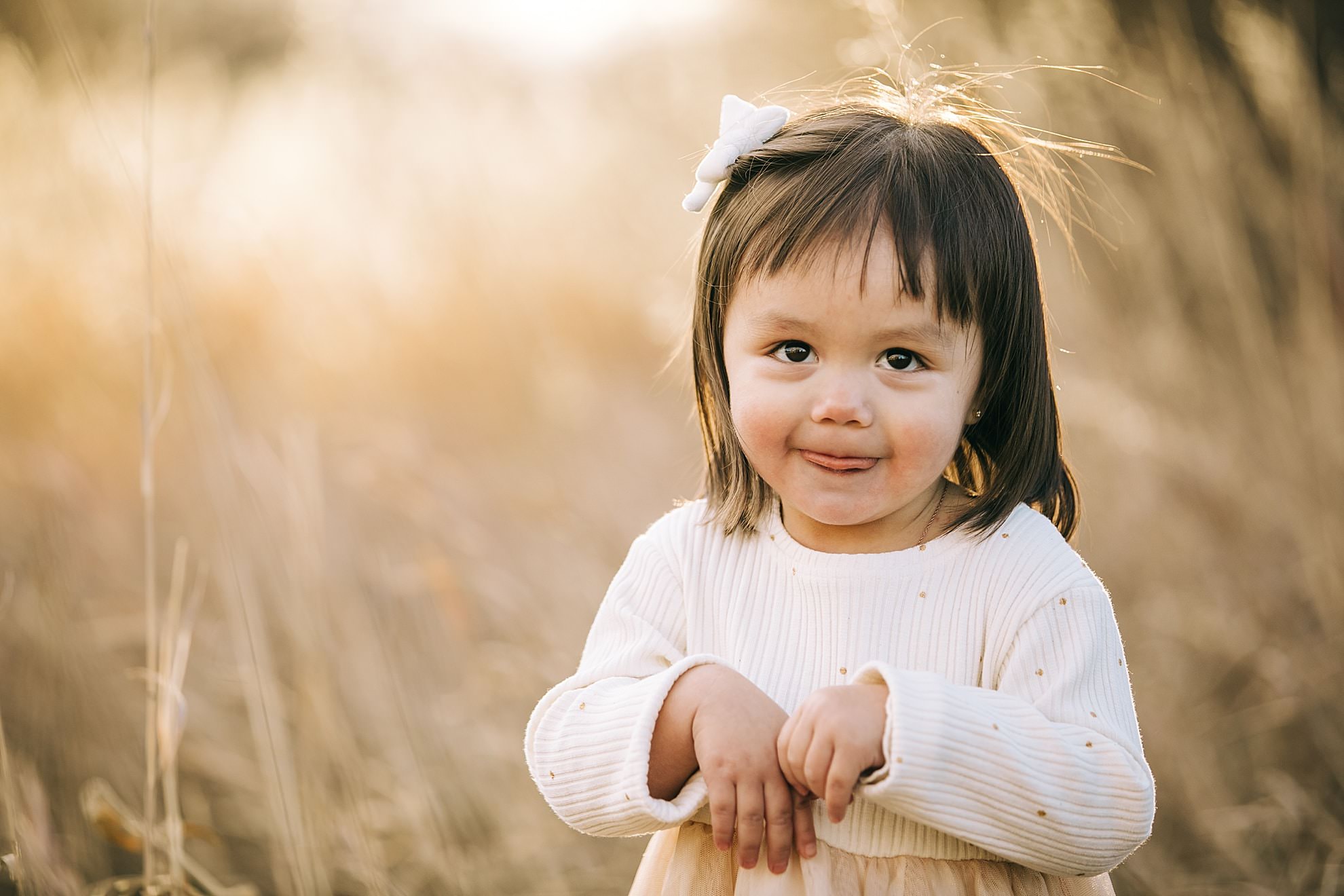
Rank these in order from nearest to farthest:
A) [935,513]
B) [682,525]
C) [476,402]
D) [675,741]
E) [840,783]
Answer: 1. [840,783]
2. [675,741]
3. [935,513]
4. [682,525]
5. [476,402]

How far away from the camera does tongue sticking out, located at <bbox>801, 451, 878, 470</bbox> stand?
1.02m

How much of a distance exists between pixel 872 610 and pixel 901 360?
27cm

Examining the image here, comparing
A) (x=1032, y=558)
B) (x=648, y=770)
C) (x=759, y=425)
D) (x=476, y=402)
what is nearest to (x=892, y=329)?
(x=759, y=425)

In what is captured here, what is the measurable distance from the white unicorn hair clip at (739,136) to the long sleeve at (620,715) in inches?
16.8

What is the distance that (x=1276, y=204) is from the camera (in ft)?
7.87

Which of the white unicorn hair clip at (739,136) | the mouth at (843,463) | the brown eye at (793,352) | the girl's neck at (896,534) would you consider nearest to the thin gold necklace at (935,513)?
the girl's neck at (896,534)

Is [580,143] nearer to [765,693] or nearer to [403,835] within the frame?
[403,835]

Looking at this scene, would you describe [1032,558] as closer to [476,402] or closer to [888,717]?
[888,717]

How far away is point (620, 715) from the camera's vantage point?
1031mm

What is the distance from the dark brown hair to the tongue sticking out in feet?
0.48

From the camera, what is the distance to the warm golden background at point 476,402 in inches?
73.5

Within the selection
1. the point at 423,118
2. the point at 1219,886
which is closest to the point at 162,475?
the point at 423,118

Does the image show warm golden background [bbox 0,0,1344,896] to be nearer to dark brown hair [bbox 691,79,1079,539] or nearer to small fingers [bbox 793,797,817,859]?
dark brown hair [bbox 691,79,1079,539]

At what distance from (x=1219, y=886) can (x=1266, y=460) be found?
94 centimetres
